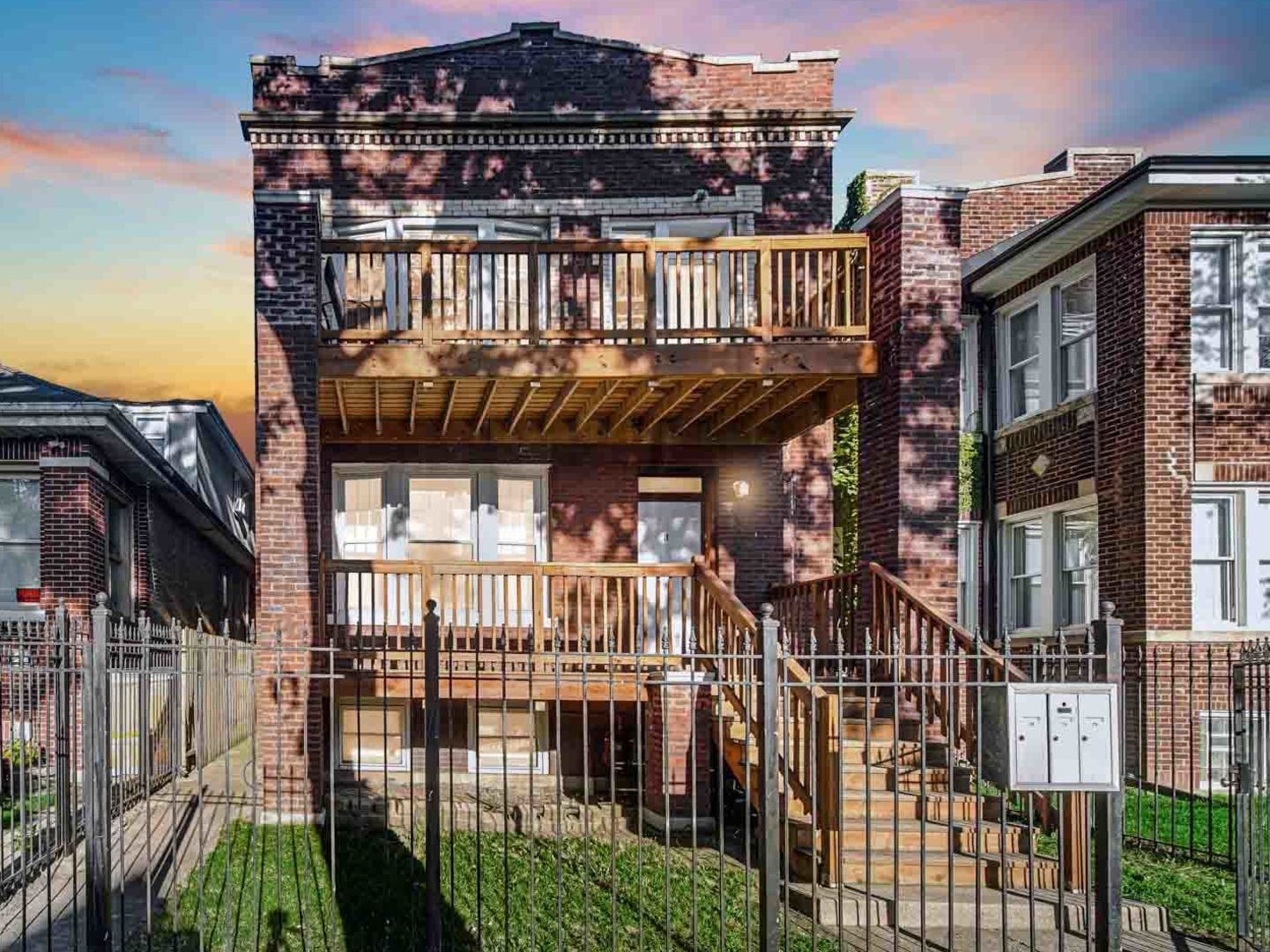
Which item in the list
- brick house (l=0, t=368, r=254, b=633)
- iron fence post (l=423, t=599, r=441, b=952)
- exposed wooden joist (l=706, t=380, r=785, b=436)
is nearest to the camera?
iron fence post (l=423, t=599, r=441, b=952)

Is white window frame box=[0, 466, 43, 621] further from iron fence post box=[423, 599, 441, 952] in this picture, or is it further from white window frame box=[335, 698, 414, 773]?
iron fence post box=[423, 599, 441, 952]

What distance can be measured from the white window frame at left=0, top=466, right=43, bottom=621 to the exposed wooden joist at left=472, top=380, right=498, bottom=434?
545 cm

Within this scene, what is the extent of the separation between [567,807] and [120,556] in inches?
352

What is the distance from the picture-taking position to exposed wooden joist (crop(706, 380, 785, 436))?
559 inches

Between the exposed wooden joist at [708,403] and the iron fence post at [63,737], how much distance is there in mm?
6690

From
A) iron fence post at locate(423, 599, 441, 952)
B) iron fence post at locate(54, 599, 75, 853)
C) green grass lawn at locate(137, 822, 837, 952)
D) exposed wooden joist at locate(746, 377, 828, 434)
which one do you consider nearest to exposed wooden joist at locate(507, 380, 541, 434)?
exposed wooden joist at locate(746, 377, 828, 434)

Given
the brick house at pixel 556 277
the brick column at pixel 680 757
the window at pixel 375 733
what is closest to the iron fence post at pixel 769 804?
the brick column at pixel 680 757

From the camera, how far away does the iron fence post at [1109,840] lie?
747cm

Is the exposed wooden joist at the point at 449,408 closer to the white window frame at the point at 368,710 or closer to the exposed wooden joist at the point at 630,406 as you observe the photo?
the exposed wooden joist at the point at 630,406

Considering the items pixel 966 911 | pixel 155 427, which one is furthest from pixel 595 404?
pixel 155 427

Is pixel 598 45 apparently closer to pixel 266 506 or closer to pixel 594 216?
pixel 594 216

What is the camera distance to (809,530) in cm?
1709

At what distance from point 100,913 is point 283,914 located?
250 centimetres

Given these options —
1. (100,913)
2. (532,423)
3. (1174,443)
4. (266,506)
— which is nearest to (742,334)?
(532,423)
